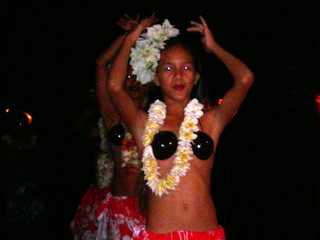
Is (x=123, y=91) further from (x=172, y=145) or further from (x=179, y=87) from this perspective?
(x=172, y=145)

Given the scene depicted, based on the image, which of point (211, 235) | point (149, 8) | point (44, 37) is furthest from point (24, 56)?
point (211, 235)

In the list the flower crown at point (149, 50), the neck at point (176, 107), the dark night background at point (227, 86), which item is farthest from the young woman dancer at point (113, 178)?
the dark night background at point (227, 86)

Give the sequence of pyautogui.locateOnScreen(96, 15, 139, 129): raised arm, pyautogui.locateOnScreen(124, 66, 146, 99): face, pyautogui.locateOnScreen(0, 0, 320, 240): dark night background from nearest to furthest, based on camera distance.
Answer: pyautogui.locateOnScreen(96, 15, 139, 129): raised arm → pyautogui.locateOnScreen(124, 66, 146, 99): face → pyautogui.locateOnScreen(0, 0, 320, 240): dark night background

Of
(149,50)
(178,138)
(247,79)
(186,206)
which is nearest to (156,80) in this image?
(149,50)

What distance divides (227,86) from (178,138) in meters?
3.58

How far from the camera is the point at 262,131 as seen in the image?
6113mm

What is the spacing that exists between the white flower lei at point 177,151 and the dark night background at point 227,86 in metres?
2.14

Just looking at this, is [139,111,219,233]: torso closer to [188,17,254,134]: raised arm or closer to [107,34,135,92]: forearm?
[188,17,254,134]: raised arm

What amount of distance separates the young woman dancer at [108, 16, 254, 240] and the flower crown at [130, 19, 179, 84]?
35 millimetres

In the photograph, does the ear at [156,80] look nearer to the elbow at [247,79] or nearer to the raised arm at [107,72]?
the raised arm at [107,72]

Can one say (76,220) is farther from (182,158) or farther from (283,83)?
(283,83)

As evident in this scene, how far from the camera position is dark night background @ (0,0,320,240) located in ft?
13.6

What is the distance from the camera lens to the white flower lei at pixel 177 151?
180cm

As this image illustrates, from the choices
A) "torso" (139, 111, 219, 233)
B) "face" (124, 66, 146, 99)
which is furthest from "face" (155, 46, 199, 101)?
"face" (124, 66, 146, 99)
